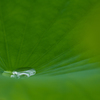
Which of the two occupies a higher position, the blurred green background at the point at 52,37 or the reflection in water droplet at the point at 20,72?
Result: the blurred green background at the point at 52,37

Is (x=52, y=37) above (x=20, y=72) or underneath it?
above

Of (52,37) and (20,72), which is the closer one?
(20,72)

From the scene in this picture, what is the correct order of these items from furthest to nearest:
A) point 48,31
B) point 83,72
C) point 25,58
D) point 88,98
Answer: point 48,31 < point 25,58 < point 83,72 < point 88,98

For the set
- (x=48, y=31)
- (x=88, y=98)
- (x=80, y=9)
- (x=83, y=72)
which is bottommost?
(x=88, y=98)

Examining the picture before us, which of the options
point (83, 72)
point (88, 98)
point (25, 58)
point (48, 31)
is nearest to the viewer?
point (88, 98)

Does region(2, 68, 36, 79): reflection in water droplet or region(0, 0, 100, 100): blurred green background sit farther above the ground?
region(0, 0, 100, 100): blurred green background

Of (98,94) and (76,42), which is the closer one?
(98,94)

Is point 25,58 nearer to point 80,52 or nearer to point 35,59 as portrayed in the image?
point 35,59

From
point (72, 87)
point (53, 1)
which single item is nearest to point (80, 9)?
point (53, 1)
